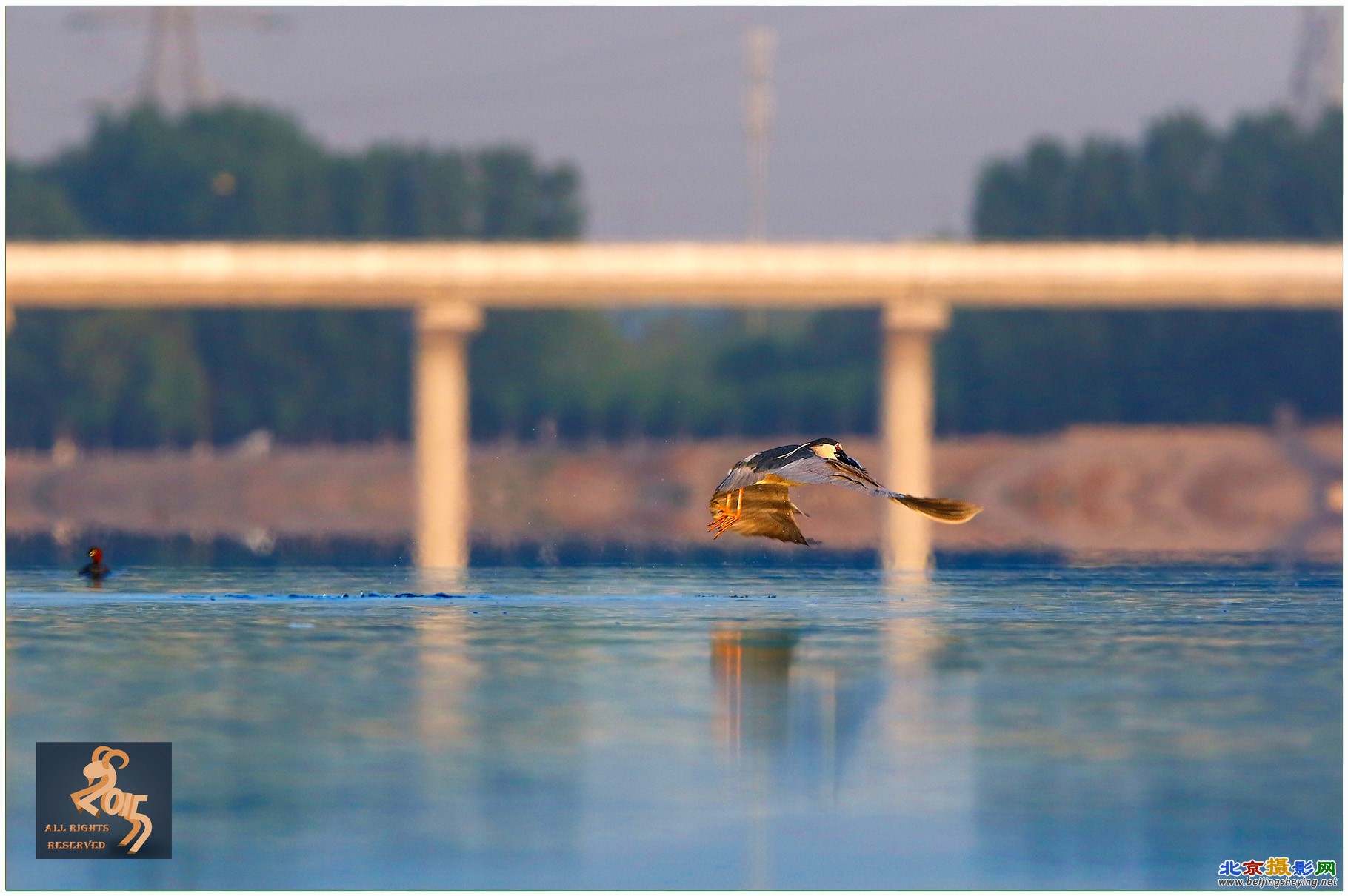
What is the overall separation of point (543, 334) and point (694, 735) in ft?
458

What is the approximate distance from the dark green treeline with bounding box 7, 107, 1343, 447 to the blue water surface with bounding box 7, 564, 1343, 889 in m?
98.6

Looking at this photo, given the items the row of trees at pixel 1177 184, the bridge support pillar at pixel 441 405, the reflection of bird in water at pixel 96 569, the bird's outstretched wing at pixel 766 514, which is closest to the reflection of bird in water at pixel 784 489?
the bird's outstretched wing at pixel 766 514

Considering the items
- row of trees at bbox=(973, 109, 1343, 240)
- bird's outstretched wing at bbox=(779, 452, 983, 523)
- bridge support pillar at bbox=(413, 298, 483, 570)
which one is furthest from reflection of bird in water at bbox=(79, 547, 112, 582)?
row of trees at bbox=(973, 109, 1343, 240)

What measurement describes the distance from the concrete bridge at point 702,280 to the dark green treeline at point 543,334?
29923 millimetres

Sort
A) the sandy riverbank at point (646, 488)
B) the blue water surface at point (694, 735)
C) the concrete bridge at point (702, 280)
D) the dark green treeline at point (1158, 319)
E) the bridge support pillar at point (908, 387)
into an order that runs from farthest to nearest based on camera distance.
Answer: the dark green treeline at point (1158, 319), the bridge support pillar at point (908, 387), the sandy riverbank at point (646, 488), the concrete bridge at point (702, 280), the blue water surface at point (694, 735)

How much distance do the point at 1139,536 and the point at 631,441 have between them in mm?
65262

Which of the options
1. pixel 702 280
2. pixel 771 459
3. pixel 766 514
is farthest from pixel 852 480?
pixel 702 280

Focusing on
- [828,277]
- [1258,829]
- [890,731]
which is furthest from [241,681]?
[828,277]

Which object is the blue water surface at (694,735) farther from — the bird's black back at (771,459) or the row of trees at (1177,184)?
the row of trees at (1177,184)

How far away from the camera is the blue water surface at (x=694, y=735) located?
2638 centimetres

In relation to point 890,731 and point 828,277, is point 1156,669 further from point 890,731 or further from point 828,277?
point 828,277

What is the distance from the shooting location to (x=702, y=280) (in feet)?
387

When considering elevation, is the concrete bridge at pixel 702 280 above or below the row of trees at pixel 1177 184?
below

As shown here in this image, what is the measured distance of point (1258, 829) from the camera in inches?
1097
